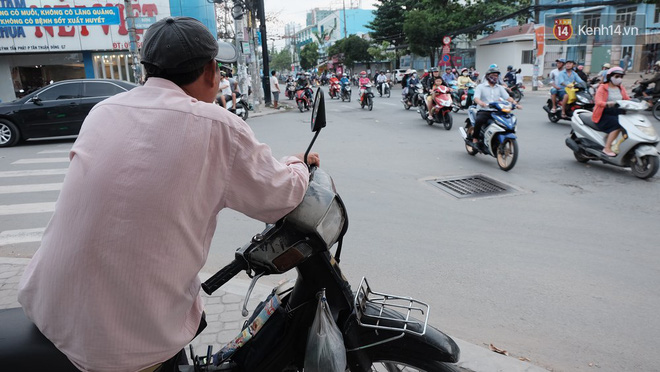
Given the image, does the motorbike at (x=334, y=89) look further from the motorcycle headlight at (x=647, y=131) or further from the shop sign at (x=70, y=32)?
the motorcycle headlight at (x=647, y=131)

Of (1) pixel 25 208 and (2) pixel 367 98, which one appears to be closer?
(1) pixel 25 208

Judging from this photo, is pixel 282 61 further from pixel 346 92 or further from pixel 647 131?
pixel 647 131

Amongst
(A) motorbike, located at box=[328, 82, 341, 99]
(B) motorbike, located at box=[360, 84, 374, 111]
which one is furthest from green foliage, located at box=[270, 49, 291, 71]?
(B) motorbike, located at box=[360, 84, 374, 111]

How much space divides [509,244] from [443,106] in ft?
26.8

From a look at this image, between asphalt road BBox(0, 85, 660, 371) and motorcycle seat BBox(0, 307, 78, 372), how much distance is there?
91.9 inches

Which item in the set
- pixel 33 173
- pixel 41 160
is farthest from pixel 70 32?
pixel 33 173

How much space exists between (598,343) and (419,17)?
115 ft

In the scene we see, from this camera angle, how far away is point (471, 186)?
6828mm

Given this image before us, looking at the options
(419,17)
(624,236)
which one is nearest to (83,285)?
(624,236)

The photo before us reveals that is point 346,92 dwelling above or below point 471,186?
above

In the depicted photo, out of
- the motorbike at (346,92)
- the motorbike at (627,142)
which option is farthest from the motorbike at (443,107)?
the motorbike at (346,92)

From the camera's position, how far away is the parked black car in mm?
11188

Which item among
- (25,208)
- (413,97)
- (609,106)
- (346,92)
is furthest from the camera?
(346,92)

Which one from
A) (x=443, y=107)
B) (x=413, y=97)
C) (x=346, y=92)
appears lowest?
(x=443, y=107)
